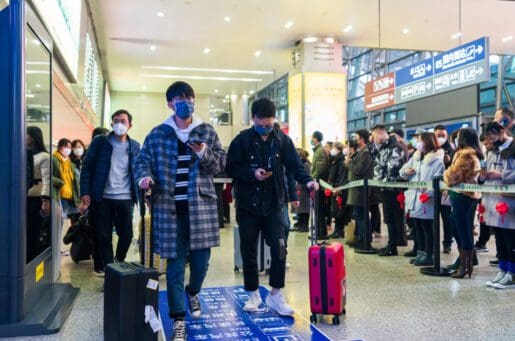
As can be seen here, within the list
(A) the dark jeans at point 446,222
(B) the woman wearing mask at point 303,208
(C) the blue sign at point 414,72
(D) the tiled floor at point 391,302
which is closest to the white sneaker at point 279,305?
(D) the tiled floor at point 391,302

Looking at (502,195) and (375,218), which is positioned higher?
(502,195)

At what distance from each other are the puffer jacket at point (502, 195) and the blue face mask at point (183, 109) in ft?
9.46

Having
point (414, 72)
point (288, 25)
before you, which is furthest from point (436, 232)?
point (288, 25)

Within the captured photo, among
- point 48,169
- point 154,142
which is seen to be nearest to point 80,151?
point 48,169

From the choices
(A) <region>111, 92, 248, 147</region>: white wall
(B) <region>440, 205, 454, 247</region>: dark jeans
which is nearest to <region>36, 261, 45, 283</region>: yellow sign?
(B) <region>440, 205, 454, 247</region>: dark jeans

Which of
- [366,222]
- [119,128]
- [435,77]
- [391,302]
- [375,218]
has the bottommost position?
[391,302]

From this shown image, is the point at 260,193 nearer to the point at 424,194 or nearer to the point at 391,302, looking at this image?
the point at 391,302

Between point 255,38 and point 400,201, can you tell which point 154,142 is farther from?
point 255,38

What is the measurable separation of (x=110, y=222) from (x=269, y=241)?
1.62 metres

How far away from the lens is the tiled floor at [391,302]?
116 inches

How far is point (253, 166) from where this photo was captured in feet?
10.7

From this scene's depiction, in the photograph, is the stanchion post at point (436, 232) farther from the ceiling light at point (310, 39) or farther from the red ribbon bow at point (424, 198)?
the ceiling light at point (310, 39)

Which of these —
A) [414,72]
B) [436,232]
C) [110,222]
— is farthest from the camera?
[414,72]

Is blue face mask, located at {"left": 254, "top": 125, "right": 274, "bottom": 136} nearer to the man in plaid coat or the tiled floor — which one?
the man in plaid coat
